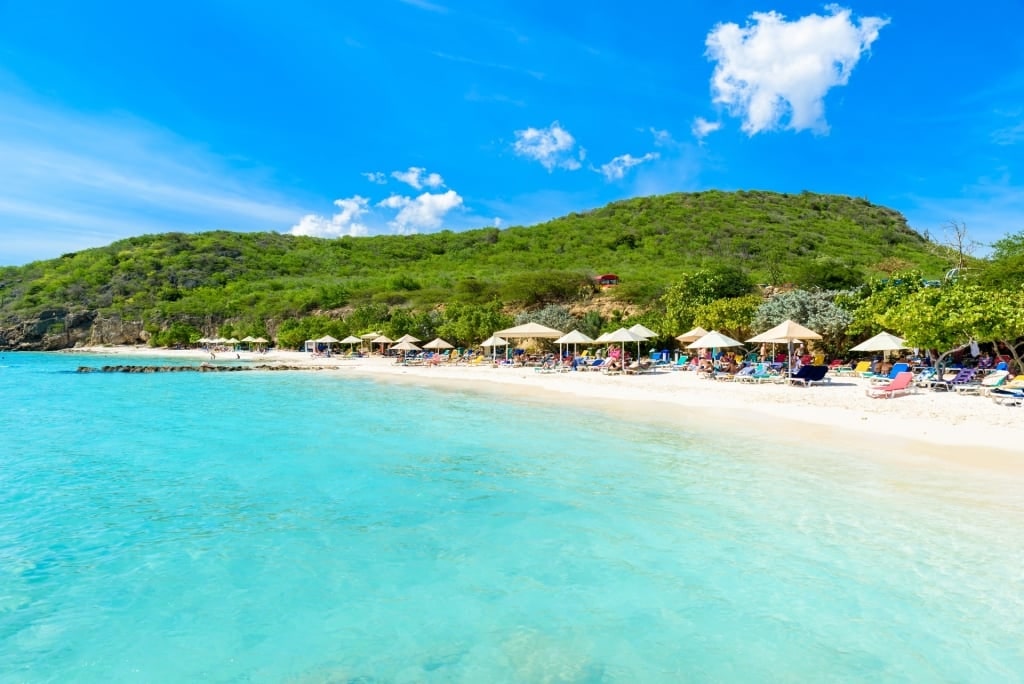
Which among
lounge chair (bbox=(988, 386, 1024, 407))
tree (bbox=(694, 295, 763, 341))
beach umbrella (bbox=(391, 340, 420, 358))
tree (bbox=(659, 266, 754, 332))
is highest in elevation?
tree (bbox=(659, 266, 754, 332))

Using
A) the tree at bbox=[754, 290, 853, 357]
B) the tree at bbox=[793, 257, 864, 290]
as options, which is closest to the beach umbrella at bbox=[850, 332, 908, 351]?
the tree at bbox=[754, 290, 853, 357]

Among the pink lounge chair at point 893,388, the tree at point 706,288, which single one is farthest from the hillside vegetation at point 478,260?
the pink lounge chair at point 893,388

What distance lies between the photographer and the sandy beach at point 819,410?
8.77m

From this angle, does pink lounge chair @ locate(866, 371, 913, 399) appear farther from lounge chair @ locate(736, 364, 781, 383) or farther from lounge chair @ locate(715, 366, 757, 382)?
lounge chair @ locate(715, 366, 757, 382)

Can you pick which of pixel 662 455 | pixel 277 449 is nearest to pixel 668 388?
pixel 662 455

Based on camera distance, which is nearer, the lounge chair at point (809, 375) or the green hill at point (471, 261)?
the lounge chair at point (809, 375)

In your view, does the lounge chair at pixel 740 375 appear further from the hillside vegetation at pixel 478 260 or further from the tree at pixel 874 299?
the hillside vegetation at pixel 478 260

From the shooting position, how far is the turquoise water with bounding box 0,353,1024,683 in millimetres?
3586

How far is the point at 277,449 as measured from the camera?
9.91 metres

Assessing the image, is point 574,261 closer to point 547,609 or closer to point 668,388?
point 668,388

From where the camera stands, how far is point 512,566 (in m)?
4.95

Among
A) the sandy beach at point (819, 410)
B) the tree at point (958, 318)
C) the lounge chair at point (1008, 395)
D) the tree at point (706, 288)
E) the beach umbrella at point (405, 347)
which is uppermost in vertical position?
the tree at point (706, 288)

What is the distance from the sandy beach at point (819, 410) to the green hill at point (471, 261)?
21.8 metres

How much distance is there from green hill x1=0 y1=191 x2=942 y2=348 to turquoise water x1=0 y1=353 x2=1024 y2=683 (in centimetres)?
3215
